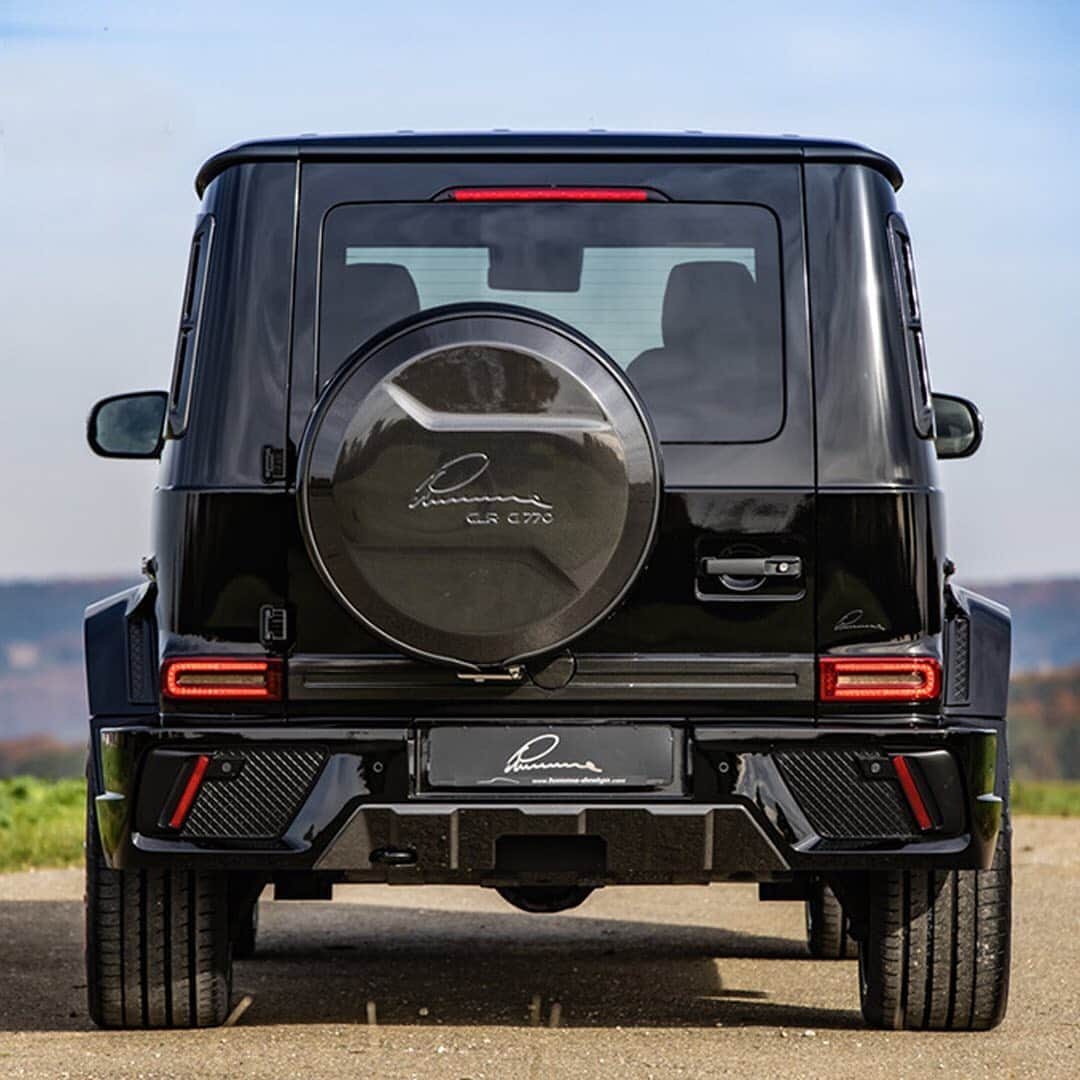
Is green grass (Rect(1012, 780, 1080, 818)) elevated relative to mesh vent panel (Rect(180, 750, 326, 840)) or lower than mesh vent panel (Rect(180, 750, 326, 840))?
lower

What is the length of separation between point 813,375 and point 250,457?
4.62 ft

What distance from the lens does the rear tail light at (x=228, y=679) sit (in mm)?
5895

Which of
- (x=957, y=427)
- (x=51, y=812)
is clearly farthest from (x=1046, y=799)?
(x=957, y=427)

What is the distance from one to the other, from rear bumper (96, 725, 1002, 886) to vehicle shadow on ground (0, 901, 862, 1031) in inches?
38.6

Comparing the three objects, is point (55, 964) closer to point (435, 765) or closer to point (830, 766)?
point (435, 765)

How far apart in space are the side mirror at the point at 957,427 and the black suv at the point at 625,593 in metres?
0.55

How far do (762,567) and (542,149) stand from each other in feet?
3.93

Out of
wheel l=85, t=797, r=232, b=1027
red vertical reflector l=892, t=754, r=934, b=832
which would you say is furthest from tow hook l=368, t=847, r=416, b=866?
red vertical reflector l=892, t=754, r=934, b=832

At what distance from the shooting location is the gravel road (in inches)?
232

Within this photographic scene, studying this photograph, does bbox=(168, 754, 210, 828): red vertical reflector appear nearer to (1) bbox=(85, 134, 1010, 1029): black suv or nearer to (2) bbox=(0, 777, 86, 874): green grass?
(1) bbox=(85, 134, 1010, 1029): black suv

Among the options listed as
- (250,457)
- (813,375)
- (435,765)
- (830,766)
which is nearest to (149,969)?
(435,765)


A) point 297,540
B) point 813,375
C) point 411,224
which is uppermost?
point 411,224

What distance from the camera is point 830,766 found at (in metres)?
5.88

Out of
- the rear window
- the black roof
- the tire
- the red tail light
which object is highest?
the black roof
